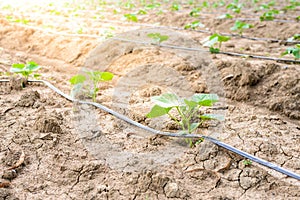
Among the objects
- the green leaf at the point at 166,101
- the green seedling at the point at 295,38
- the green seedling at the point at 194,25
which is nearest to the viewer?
the green leaf at the point at 166,101

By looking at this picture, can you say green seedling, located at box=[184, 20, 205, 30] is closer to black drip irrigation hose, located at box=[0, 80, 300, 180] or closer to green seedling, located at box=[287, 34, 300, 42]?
green seedling, located at box=[287, 34, 300, 42]

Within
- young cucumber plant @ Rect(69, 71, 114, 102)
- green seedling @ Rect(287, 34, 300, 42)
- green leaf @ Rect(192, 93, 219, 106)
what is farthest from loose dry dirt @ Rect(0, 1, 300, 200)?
green seedling @ Rect(287, 34, 300, 42)

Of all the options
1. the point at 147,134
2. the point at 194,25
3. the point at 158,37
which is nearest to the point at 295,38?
the point at 194,25

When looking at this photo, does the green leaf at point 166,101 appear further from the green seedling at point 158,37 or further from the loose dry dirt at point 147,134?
the green seedling at point 158,37

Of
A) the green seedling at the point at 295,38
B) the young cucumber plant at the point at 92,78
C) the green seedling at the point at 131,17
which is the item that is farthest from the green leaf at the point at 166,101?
the green seedling at the point at 131,17

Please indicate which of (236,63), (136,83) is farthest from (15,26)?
(236,63)

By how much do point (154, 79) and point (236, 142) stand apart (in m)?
1.44

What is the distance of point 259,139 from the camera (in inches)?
78.2

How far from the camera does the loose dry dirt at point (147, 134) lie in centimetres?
160

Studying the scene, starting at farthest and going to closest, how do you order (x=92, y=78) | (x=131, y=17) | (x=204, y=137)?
(x=131, y=17), (x=92, y=78), (x=204, y=137)

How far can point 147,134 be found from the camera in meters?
2.13

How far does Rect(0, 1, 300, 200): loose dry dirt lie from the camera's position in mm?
1604

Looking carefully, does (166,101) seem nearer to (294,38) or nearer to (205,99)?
(205,99)

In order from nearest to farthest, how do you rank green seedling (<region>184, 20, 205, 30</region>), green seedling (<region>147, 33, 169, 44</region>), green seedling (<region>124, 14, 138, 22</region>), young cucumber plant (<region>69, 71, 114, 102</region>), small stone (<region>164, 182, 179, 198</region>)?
small stone (<region>164, 182, 179, 198</region>) < young cucumber plant (<region>69, 71, 114, 102</region>) < green seedling (<region>147, 33, 169, 44</region>) < green seedling (<region>184, 20, 205, 30</region>) < green seedling (<region>124, 14, 138, 22</region>)
